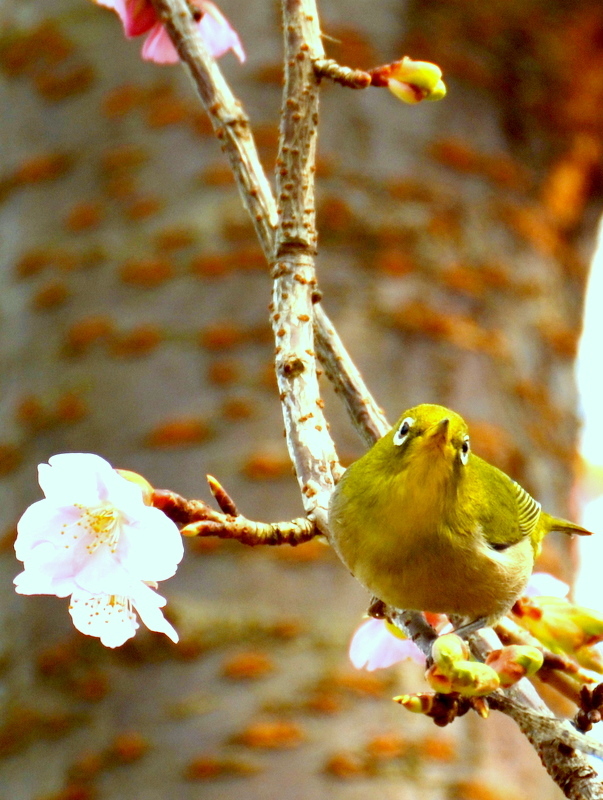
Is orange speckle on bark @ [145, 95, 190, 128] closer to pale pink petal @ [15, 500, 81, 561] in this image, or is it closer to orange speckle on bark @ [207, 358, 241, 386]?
orange speckle on bark @ [207, 358, 241, 386]

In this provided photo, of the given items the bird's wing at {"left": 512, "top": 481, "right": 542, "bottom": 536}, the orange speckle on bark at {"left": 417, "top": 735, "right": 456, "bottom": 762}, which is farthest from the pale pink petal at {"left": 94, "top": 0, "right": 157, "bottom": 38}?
the orange speckle on bark at {"left": 417, "top": 735, "right": 456, "bottom": 762}

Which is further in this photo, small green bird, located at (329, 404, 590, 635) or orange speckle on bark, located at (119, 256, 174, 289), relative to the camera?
orange speckle on bark, located at (119, 256, 174, 289)

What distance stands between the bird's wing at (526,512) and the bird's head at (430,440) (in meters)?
0.21

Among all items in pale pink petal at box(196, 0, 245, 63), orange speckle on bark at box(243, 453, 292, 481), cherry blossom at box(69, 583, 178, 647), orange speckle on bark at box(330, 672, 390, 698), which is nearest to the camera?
cherry blossom at box(69, 583, 178, 647)

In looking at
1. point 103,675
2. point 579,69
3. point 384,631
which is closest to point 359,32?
point 579,69

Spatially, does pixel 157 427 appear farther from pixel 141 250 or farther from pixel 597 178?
pixel 597 178

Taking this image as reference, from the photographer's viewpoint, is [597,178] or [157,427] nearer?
[157,427]

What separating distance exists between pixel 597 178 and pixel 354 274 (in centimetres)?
110

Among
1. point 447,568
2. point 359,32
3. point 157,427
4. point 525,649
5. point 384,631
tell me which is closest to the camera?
point 525,649

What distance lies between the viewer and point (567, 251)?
3.23m

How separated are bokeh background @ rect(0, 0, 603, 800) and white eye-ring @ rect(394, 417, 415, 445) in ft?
4.18

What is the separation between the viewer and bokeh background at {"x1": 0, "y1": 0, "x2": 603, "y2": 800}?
225cm

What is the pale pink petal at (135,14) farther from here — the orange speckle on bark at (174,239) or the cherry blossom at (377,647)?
the orange speckle on bark at (174,239)

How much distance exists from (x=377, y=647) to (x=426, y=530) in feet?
0.96
